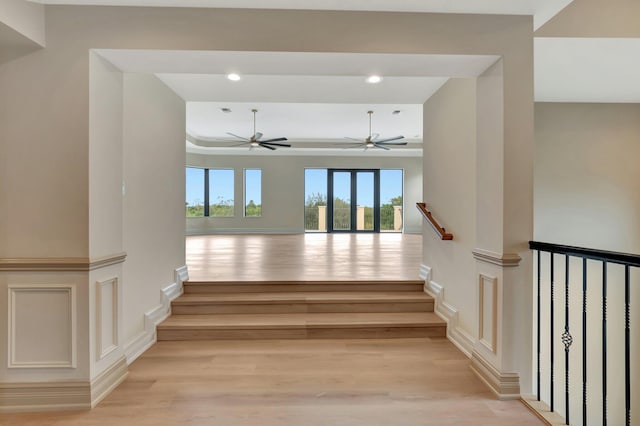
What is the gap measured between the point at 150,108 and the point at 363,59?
199 cm

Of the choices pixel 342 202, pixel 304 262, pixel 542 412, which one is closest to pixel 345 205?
pixel 342 202

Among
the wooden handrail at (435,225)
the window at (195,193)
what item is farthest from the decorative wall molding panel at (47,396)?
the window at (195,193)

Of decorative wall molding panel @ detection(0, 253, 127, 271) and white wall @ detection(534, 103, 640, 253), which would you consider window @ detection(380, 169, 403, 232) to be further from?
decorative wall molding panel @ detection(0, 253, 127, 271)

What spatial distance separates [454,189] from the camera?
3.12 m

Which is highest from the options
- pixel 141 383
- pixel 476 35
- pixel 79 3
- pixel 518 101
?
pixel 79 3

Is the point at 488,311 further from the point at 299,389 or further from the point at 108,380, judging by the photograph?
the point at 108,380

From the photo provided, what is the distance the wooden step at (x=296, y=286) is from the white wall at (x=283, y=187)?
6.27 meters

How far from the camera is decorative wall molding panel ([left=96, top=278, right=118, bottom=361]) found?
2.12 m

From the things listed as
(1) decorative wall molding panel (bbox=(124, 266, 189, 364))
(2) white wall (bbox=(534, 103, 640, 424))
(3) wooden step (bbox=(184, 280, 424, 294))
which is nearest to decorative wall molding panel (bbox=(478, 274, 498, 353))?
(3) wooden step (bbox=(184, 280, 424, 294))

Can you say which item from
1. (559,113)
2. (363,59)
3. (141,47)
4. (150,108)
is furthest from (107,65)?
(559,113)

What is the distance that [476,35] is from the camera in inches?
84.7

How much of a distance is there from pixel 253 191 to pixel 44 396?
8150mm

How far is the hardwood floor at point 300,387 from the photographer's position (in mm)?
1965

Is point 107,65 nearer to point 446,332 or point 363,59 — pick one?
point 363,59
